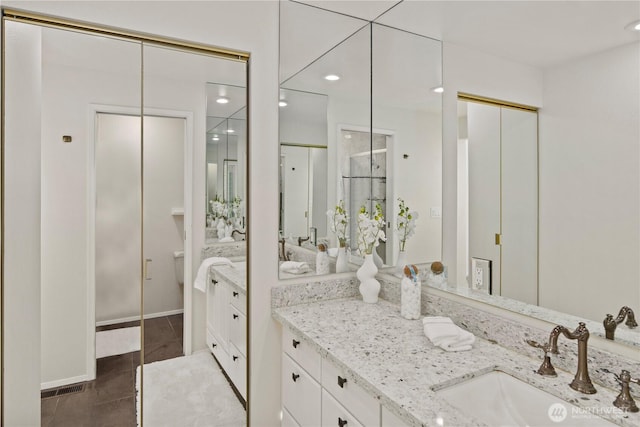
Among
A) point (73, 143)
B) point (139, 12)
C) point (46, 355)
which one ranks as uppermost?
point (139, 12)

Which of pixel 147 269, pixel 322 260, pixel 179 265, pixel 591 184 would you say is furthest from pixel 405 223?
pixel 147 269

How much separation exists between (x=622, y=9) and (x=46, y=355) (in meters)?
2.38

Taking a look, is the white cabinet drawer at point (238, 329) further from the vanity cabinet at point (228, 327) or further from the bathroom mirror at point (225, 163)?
the bathroom mirror at point (225, 163)

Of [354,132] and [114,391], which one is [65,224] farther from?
[354,132]

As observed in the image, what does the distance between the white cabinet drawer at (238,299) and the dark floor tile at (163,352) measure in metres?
0.32

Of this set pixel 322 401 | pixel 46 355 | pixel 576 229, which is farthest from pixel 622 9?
pixel 46 355

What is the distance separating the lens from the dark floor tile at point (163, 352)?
1768mm

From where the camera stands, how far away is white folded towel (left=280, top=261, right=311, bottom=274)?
1965 mm

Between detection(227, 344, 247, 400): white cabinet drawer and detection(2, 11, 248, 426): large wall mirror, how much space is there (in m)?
0.07

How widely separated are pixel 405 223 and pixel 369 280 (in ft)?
1.18

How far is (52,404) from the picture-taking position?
5.16 feet

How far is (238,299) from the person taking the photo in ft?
6.27

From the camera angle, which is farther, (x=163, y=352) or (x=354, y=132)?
(x=354, y=132)

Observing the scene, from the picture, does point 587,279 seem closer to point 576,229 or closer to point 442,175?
point 576,229
